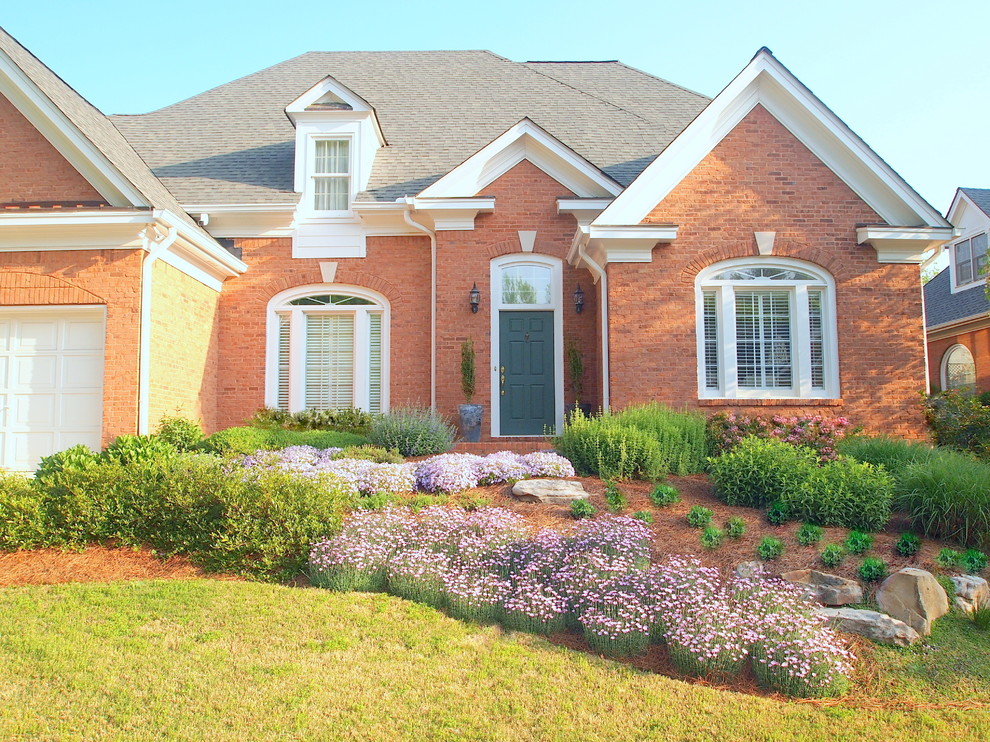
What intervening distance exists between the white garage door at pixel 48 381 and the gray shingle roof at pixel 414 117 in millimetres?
3530

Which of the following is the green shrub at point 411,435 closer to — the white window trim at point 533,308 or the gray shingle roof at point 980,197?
the white window trim at point 533,308

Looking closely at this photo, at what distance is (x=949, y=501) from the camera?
7.51m

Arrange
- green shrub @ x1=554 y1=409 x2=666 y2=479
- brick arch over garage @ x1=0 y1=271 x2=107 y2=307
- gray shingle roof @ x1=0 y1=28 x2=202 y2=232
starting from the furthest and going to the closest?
1. gray shingle roof @ x1=0 y1=28 x2=202 y2=232
2. brick arch over garage @ x1=0 y1=271 x2=107 y2=307
3. green shrub @ x1=554 y1=409 x2=666 y2=479

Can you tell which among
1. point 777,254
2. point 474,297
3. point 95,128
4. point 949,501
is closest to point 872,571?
point 949,501

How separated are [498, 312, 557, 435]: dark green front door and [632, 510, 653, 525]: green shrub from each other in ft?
16.3

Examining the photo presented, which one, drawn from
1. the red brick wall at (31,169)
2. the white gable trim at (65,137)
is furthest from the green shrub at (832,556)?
the red brick wall at (31,169)

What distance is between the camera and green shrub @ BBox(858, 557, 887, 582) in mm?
6660

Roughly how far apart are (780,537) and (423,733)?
14.4 ft

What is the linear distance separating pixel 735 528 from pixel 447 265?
721 cm

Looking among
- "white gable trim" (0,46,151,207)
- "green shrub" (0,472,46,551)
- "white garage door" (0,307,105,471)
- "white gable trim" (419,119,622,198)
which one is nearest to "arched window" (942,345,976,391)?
"white gable trim" (419,119,622,198)

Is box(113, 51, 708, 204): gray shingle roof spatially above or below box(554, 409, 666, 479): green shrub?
above

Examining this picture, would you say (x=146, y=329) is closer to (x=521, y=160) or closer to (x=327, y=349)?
(x=327, y=349)

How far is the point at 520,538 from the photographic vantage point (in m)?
7.11

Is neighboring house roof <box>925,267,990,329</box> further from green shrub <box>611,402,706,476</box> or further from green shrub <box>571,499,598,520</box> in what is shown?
green shrub <box>571,499,598,520</box>
